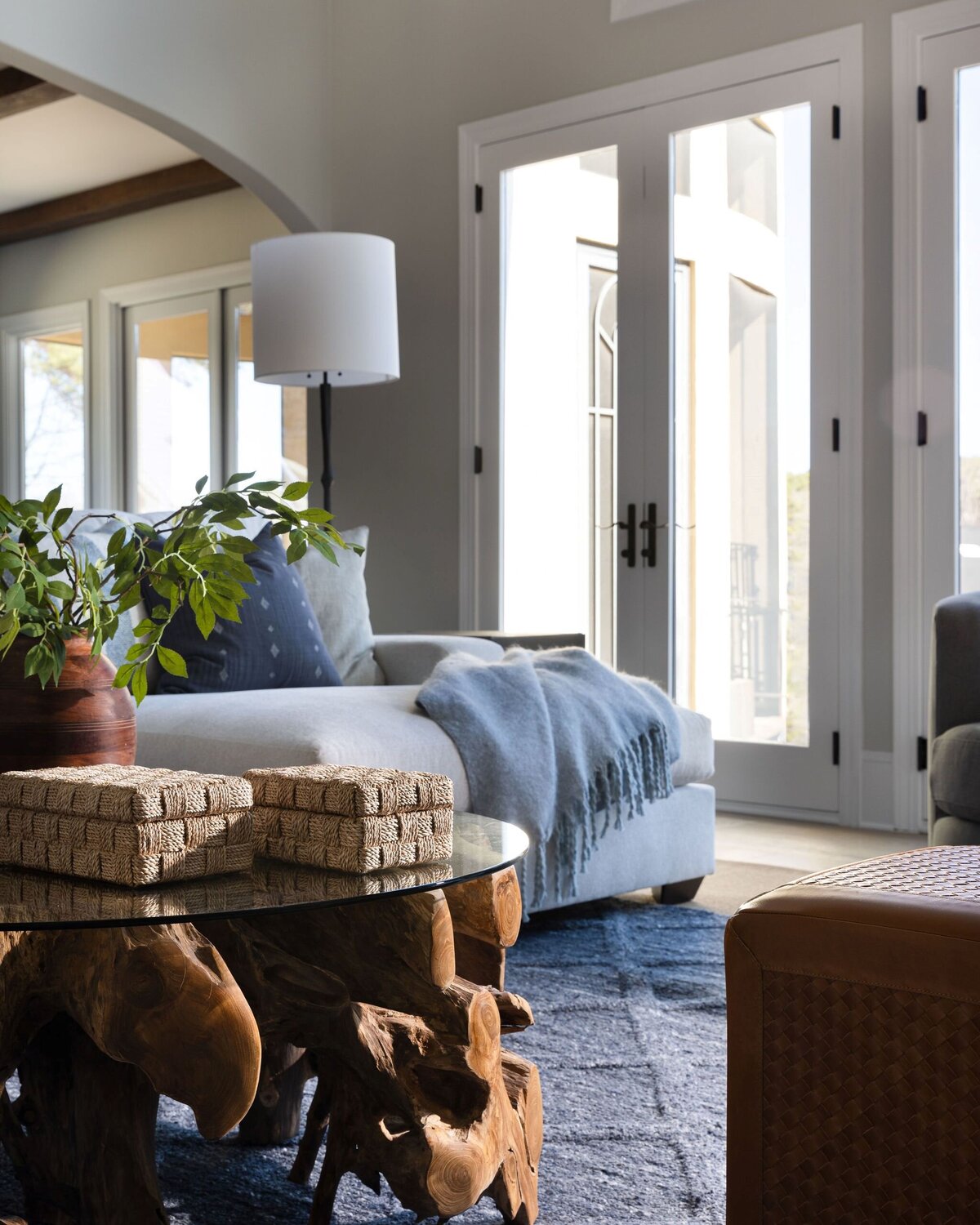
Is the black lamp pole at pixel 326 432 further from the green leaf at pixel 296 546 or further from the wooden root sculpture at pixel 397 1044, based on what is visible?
the wooden root sculpture at pixel 397 1044

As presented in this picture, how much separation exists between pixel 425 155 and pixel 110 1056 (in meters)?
4.55

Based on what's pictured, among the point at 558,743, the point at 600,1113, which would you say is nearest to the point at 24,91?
the point at 558,743

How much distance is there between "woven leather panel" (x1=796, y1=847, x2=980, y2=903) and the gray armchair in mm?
1150

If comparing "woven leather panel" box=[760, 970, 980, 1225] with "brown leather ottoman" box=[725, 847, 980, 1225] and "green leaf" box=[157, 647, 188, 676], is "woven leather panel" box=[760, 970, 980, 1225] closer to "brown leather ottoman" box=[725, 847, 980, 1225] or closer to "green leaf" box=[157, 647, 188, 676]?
"brown leather ottoman" box=[725, 847, 980, 1225]

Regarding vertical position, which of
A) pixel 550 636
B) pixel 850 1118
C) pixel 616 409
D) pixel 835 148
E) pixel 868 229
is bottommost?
pixel 850 1118

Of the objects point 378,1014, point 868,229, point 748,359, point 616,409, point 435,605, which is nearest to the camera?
point 378,1014

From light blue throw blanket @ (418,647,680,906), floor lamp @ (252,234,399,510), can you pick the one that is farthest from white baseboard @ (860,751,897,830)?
floor lamp @ (252,234,399,510)

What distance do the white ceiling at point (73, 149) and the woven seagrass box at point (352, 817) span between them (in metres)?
5.14

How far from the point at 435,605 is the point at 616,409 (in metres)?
1.07

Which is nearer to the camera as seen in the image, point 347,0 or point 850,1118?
point 850,1118

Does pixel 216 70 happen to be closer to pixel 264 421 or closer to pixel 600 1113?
pixel 264 421

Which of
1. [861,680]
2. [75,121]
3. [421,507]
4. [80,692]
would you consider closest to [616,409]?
[421,507]

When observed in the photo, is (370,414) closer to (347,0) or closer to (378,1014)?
(347,0)

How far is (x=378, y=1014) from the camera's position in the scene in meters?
1.40
